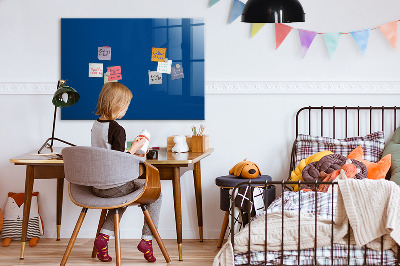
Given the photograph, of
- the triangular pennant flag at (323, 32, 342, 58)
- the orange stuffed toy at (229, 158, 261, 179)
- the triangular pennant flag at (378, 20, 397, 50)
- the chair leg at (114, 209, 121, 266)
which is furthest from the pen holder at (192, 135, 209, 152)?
the triangular pennant flag at (378, 20, 397, 50)

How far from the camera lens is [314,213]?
3.18m

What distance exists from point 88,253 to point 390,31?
8.40 ft

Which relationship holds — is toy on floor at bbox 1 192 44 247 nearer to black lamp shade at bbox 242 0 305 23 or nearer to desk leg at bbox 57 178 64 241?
desk leg at bbox 57 178 64 241

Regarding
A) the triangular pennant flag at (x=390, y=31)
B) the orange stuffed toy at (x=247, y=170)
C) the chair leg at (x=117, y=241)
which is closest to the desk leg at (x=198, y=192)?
the orange stuffed toy at (x=247, y=170)

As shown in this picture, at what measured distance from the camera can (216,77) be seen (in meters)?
4.39

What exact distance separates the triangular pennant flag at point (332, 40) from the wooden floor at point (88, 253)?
159cm

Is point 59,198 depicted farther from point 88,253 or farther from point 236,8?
point 236,8

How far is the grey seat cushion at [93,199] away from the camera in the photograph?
3.35m

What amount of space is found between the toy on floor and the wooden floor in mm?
62

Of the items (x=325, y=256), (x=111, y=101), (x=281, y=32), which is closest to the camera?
(x=325, y=256)

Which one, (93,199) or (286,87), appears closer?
(93,199)

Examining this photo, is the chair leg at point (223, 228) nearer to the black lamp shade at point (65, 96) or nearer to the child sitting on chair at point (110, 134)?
the child sitting on chair at point (110, 134)

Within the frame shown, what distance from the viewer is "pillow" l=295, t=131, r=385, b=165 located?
163 inches

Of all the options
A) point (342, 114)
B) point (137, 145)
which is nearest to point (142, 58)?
point (137, 145)
